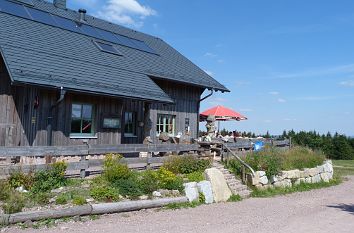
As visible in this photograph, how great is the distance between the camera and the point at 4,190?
29.7 ft

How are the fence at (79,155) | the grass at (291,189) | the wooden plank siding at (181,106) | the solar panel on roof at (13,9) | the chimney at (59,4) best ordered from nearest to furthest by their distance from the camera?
the fence at (79,155), the grass at (291,189), the solar panel on roof at (13,9), the wooden plank siding at (181,106), the chimney at (59,4)

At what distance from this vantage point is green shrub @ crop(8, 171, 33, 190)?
9662 millimetres

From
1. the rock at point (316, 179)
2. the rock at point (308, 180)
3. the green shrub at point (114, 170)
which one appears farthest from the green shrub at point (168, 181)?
the rock at point (316, 179)

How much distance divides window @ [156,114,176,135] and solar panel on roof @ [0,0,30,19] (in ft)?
25.5

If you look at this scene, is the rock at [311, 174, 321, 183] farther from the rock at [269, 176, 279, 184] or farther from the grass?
the rock at [269, 176, 279, 184]

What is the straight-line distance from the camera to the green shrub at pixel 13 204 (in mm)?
8234

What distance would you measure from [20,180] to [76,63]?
22.9 ft

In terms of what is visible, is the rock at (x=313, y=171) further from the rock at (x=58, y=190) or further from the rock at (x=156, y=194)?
the rock at (x=58, y=190)

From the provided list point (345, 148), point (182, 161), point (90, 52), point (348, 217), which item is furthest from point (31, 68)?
point (345, 148)

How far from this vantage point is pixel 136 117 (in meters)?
18.5

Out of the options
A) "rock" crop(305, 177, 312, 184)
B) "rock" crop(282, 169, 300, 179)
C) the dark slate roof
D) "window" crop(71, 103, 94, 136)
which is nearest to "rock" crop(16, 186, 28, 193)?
the dark slate roof

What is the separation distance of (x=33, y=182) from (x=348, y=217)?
27.8ft

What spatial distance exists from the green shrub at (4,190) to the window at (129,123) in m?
8.89

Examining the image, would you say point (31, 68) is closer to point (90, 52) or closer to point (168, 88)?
point (90, 52)
